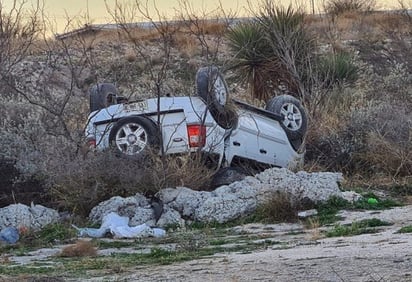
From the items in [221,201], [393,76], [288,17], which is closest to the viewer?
[221,201]

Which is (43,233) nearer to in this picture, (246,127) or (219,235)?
(219,235)

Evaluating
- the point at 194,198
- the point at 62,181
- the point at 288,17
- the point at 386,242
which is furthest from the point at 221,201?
the point at 288,17

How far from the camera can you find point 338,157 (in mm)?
15305

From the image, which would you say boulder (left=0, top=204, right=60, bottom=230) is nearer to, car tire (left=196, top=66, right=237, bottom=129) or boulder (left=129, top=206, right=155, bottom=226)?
boulder (left=129, top=206, right=155, bottom=226)

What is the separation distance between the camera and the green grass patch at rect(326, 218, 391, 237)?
9.02 m

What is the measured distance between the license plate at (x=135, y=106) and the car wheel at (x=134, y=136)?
213 mm

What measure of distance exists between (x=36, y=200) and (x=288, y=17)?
9880 mm

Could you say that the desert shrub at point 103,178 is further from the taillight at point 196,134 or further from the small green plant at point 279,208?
the small green plant at point 279,208

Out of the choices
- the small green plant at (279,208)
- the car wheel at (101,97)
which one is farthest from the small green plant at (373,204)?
the car wheel at (101,97)

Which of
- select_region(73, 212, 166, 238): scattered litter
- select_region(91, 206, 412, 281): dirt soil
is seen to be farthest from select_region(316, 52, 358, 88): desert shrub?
select_region(91, 206, 412, 281): dirt soil

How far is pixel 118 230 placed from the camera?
1043 centimetres

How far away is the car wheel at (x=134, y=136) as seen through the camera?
11.9 metres

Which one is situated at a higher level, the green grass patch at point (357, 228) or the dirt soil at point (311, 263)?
the dirt soil at point (311, 263)

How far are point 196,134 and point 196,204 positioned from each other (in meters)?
1.04
